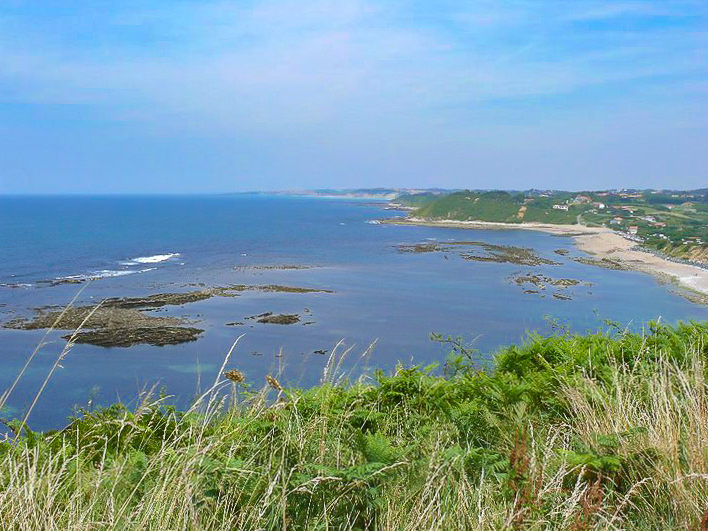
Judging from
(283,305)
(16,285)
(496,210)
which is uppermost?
(16,285)

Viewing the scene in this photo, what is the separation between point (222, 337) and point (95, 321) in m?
7.33

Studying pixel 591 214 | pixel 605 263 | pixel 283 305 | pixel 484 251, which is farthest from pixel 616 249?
pixel 591 214

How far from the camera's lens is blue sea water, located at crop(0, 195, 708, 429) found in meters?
21.0

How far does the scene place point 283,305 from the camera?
3325 centimetres

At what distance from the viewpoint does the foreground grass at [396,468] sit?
2.40 metres

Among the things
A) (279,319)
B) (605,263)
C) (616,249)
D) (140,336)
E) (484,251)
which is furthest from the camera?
(616,249)

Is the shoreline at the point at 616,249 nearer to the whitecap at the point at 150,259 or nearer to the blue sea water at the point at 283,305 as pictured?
the blue sea water at the point at 283,305

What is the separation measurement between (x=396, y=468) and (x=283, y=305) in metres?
30.8

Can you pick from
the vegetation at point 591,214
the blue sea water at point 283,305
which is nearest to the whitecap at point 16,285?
the blue sea water at point 283,305

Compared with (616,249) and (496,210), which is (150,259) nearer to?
(616,249)

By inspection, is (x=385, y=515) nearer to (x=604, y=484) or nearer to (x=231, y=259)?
(x=604, y=484)

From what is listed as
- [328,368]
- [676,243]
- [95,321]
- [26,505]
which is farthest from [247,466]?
[676,243]

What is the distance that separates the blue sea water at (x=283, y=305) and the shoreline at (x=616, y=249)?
2.54 metres

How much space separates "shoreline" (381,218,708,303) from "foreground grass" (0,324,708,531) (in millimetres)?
38665
